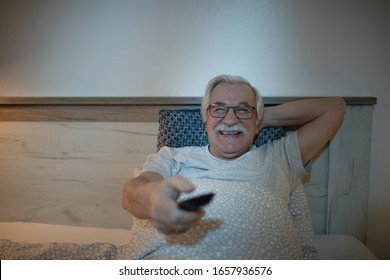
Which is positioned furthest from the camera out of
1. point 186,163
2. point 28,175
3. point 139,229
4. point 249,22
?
point 28,175

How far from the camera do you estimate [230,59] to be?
33.9 inches

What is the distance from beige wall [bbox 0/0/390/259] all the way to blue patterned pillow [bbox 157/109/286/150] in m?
0.13

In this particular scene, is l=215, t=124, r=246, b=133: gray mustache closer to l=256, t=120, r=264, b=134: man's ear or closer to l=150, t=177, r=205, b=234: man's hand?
l=256, t=120, r=264, b=134: man's ear

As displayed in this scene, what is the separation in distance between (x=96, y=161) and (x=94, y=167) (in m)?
0.03

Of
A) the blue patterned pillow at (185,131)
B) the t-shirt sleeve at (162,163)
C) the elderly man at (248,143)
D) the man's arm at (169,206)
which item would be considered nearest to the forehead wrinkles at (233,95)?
the elderly man at (248,143)

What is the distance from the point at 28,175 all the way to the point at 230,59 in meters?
0.91

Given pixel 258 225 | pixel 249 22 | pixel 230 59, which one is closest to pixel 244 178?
pixel 258 225

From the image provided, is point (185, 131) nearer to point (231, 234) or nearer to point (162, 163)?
point (162, 163)

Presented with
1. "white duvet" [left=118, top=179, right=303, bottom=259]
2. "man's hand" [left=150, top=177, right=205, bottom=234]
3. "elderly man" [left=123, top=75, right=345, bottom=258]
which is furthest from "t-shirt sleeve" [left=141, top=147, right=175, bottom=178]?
"man's hand" [left=150, top=177, right=205, bottom=234]

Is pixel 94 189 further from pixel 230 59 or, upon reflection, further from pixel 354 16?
pixel 354 16

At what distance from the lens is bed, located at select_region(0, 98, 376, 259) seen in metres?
0.84

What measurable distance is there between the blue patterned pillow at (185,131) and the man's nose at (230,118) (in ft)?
0.39

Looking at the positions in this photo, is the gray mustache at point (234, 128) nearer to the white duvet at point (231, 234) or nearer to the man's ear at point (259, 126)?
the man's ear at point (259, 126)
